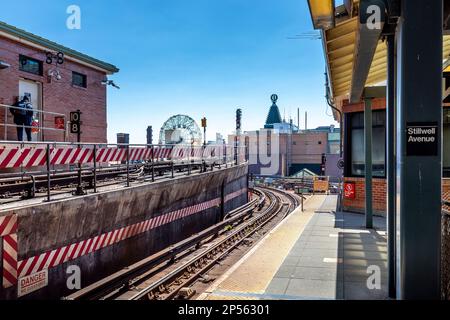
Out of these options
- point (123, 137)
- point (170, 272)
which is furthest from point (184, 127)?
point (170, 272)

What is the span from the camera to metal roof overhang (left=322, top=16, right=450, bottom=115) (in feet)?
19.4

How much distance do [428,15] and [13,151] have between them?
6958mm

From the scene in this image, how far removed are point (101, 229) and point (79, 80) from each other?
38.5ft

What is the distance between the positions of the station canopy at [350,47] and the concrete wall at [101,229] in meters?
5.78

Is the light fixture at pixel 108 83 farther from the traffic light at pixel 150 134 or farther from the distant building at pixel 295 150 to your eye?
the distant building at pixel 295 150

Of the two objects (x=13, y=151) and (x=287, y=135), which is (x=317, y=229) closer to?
(x=13, y=151)

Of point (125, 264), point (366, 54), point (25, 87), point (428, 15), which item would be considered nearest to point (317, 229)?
point (125, 264)

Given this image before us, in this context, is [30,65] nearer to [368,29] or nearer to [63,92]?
[63,92]

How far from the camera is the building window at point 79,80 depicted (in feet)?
58.1

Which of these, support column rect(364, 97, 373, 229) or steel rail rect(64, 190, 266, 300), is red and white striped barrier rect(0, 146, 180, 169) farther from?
support column rect(364, 97, 373, 229)

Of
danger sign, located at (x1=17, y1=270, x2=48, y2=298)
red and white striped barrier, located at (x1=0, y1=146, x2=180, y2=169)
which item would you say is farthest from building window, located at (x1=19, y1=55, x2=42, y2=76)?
danger sign, located at (x1=17, y1=270, x2=48, y2=298)

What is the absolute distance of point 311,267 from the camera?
795cm

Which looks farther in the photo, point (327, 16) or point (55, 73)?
point (55, 73)
